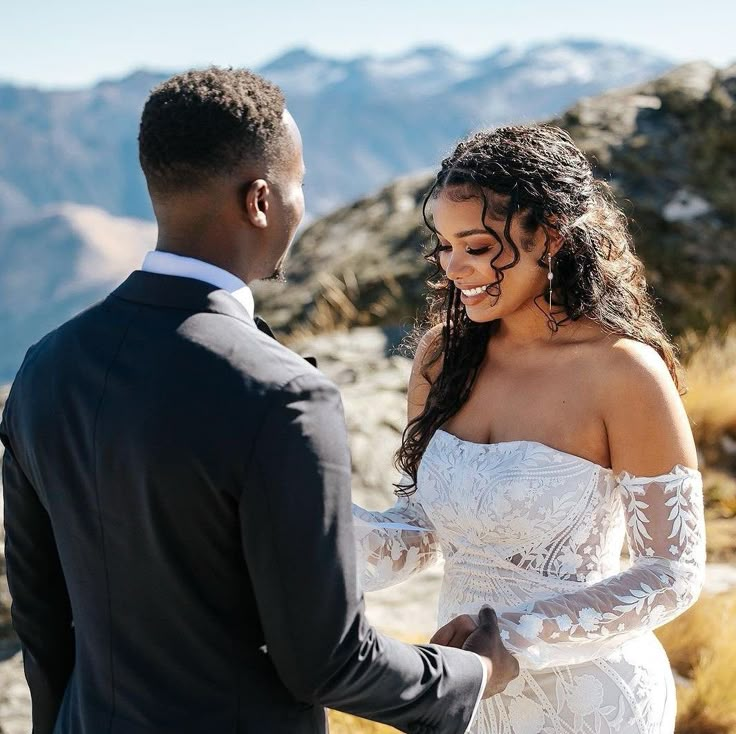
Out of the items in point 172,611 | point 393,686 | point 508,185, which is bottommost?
point 393,686

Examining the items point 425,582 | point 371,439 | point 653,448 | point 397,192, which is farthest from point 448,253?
point 397,192

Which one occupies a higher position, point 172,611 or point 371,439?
point 172,611

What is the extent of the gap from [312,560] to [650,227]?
6.63m

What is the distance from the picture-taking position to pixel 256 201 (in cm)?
159

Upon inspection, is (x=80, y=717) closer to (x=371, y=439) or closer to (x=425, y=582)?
(x=425, y=582)

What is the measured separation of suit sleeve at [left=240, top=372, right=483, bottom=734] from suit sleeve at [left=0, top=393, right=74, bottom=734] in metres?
0.52

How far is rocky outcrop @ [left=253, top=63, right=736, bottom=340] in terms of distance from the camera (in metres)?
7.41

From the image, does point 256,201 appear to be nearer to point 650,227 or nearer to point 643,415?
point 643,415

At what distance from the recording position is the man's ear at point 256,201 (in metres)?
1.58

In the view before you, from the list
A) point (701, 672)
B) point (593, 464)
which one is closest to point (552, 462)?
point (593, 464)

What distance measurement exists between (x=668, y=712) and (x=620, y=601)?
1.40ft

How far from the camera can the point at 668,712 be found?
7.59ft

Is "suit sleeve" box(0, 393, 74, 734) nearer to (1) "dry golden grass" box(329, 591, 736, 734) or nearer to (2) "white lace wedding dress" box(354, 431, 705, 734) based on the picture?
(2) "white lace wedding dress" box(354, 431, 705, 734)

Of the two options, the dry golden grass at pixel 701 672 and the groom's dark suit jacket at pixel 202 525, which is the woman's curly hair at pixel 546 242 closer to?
the groom's dark suit jacket at pixel 202 525
